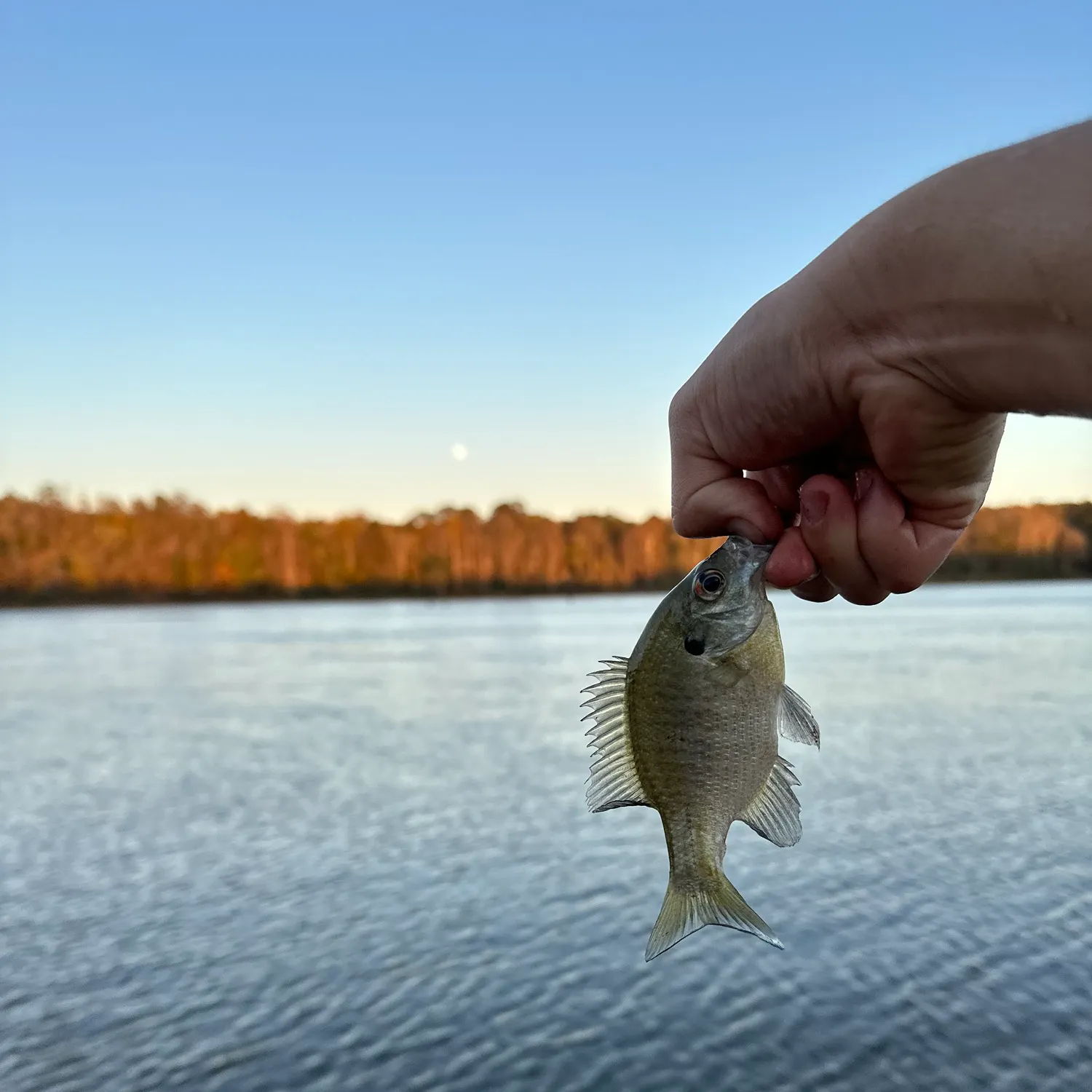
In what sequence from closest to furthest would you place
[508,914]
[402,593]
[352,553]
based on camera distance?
[508,914]
[352,553]
[402,593]

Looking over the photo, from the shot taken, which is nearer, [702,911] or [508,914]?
[702,911]

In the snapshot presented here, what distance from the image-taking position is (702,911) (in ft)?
10.9

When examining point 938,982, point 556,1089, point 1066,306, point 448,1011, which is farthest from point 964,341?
point 938,982

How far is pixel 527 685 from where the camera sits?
43500mm

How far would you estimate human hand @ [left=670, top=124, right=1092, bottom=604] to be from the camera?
1.98 metres

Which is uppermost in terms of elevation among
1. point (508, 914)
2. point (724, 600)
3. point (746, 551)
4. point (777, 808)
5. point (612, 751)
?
point (746, 551)

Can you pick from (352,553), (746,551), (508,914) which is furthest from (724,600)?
(352,553)

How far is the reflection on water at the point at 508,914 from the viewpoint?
11.6 meters

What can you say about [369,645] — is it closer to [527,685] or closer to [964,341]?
[527,685]

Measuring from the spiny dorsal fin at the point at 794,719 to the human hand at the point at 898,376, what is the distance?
38 centimetres

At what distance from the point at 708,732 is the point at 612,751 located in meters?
0.32

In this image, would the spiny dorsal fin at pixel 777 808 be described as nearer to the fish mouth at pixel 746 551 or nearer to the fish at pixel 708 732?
the fish at pixel 708 732

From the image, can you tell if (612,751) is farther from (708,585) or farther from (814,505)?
(814,505)

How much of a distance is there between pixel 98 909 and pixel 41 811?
742 centimetres
